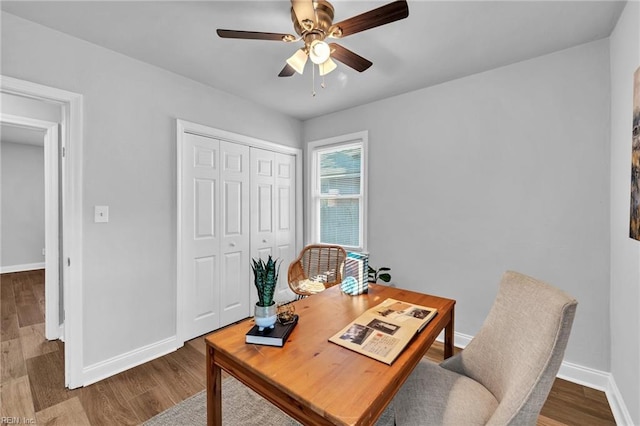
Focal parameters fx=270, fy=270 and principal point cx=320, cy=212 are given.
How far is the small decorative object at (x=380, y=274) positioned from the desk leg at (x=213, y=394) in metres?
1.94

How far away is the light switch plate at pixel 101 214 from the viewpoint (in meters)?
2.08

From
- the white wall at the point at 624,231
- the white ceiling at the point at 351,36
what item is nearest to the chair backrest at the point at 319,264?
the white ceiling at the point at 351,36

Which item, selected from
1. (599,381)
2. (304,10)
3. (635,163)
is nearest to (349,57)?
(304,10)

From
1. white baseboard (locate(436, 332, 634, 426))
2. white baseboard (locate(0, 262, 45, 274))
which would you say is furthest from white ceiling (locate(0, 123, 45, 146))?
white baseboard (locate(436, 332, 634, 426))

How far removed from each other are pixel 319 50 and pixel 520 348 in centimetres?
163

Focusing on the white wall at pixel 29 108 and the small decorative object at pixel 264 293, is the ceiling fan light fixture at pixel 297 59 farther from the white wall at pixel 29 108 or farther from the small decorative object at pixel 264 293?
the white wall at pixel 29 108

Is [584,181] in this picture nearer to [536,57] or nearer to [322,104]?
[536,57]

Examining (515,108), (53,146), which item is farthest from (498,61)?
(53,146)

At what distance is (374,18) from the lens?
53.4 inches

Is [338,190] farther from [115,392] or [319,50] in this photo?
[115,392]

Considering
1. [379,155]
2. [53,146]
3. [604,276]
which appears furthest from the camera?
[379,155]

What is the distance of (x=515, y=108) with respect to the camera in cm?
230

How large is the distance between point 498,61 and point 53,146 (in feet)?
13.8

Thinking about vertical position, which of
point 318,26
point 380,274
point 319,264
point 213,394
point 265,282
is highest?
point 318,26
